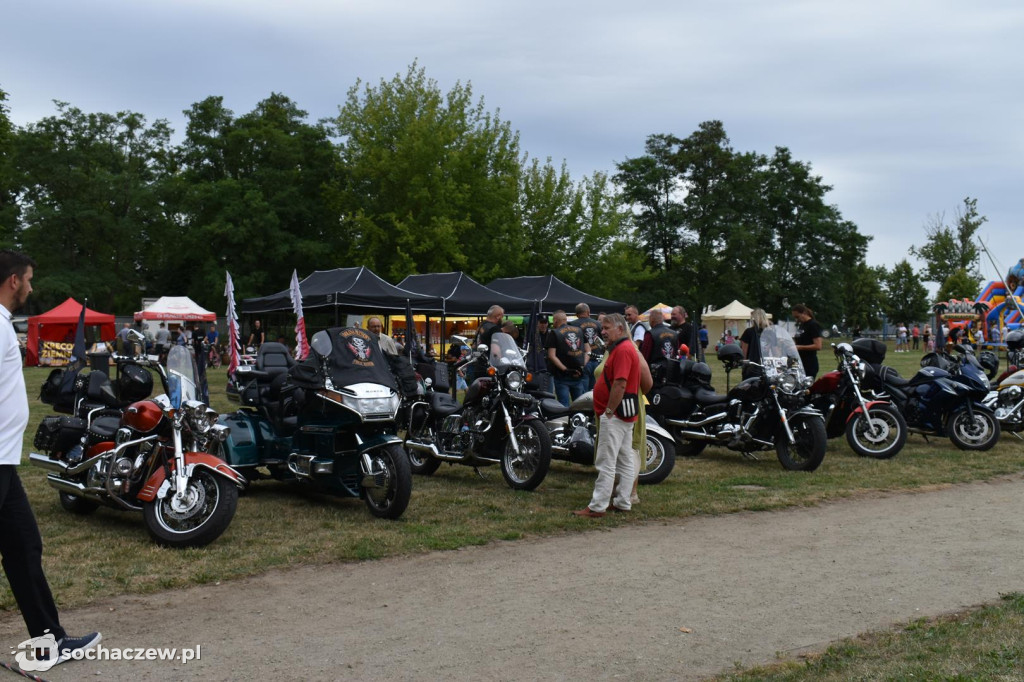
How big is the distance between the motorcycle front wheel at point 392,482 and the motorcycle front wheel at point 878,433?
232 inches

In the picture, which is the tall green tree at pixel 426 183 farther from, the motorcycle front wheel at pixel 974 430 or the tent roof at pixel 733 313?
the motorcycle front wheel at pixel 974 430

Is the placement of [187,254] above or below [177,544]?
above

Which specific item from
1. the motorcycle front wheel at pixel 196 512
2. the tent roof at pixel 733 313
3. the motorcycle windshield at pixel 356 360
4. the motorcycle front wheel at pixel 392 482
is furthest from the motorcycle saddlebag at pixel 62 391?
the tent roof at pixel 733 313

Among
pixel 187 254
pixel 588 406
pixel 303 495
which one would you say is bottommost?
pixel 303 495

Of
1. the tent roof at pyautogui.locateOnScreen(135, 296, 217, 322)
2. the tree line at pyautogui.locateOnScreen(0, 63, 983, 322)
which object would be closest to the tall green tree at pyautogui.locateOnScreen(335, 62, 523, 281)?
the tree line at pyautogui.locateOnScreen(0, 63, 983, 322)

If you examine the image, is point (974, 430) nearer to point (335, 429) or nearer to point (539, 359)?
point (539, 359)

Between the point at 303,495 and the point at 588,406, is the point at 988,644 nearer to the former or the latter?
the point at 588,406

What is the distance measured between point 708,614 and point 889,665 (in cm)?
106

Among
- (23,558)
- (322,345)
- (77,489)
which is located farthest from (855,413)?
(23,558)

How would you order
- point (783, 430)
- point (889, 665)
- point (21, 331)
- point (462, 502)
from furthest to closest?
point (21, 331) < point (783, 430) < point (462, 502) < point (889, 665)

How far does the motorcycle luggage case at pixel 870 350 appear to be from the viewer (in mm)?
11961

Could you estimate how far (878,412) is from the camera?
1088 cm

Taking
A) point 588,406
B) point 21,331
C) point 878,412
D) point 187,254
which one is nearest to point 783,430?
point 878,412

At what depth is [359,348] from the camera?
7711mm
